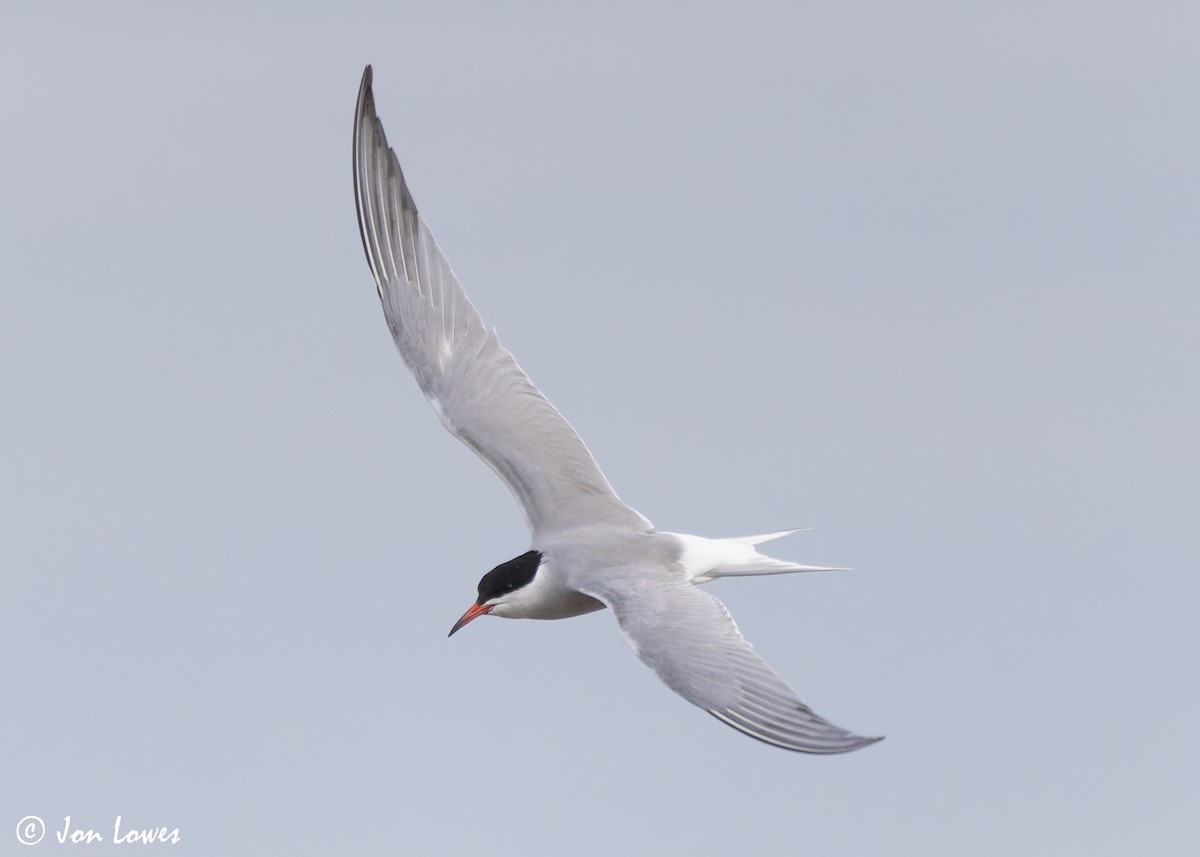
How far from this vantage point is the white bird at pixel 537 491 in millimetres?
12609

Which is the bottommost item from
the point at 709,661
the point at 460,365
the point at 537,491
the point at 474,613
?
the point at 709,661

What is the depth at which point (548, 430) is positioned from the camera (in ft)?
48.9

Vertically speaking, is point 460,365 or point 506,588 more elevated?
point 460,365

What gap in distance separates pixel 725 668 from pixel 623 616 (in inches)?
39.2

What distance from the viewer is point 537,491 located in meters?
14.7

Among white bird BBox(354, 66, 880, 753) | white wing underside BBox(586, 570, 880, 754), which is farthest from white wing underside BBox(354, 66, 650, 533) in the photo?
white wing underside BBox(586, 570, 880, 754)

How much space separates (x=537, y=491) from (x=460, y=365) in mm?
1181

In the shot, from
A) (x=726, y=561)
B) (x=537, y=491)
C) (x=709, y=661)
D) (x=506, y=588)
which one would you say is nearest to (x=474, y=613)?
(x=506, y=588)

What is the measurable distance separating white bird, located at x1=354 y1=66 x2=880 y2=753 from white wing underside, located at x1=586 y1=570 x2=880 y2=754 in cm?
1

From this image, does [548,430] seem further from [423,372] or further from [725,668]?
[725,668]

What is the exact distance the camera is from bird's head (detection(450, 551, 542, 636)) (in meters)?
13.9

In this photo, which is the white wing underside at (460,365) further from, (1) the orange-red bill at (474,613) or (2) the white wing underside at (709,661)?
(2) the white wing underside at (709,661)

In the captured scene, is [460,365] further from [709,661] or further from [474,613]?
[709,661]

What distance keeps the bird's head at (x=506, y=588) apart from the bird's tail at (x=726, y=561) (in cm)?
107
